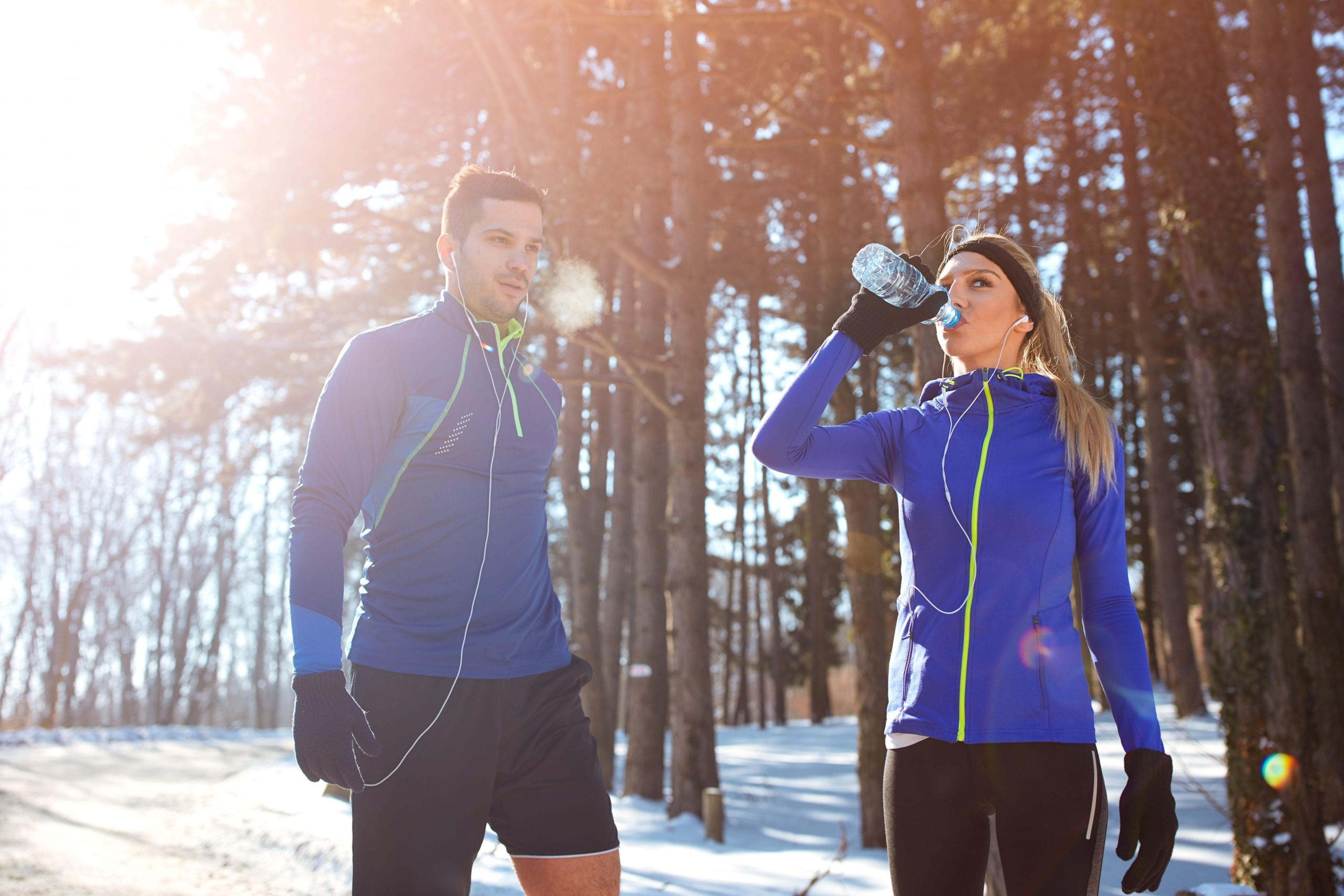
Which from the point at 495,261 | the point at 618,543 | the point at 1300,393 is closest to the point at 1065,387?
Answer: the point at 495,261

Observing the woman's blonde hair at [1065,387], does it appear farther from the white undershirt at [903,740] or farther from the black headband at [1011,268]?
the white undershirt at [903,740]

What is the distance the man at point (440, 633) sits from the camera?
244 cm

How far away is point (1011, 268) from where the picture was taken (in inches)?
110

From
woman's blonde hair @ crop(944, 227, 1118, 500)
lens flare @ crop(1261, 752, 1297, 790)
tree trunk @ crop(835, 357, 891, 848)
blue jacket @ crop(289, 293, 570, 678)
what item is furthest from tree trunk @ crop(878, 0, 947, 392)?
blue jacket @ crop(289, 293, 570, 678)

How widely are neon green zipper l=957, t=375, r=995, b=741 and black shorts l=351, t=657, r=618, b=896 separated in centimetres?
94

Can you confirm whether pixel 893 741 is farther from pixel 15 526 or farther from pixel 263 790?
pixel 15 526

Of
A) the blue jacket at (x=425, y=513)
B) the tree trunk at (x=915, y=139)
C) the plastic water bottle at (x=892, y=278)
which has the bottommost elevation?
the blue jacket at (x=425, y=513)

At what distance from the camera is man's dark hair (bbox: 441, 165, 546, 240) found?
9.83 feet

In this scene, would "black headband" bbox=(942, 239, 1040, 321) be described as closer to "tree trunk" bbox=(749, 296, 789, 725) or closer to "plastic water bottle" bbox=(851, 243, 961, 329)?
"plastic water bottle" bbox=(851, 243, 961, 329)

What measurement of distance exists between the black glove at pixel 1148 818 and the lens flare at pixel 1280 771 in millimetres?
4464

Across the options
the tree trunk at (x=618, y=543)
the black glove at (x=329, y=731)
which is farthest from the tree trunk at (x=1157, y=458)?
the black glove at (x=329, y=731)

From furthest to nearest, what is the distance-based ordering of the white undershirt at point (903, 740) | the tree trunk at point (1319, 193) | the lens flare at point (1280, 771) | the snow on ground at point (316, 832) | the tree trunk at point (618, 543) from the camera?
the tree trunk at point (618, 543) → the tree trunk at point (1319, 193) → the snow on ground at point (316, 832) → the lens flare at point (1280, 771) → the white undershirt at point (903, 740)

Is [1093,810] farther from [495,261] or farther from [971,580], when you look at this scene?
[495,261]

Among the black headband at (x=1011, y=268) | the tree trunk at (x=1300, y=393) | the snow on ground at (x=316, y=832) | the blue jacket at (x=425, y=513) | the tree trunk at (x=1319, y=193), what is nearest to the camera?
the blue jacket at (x=425, y=513)
